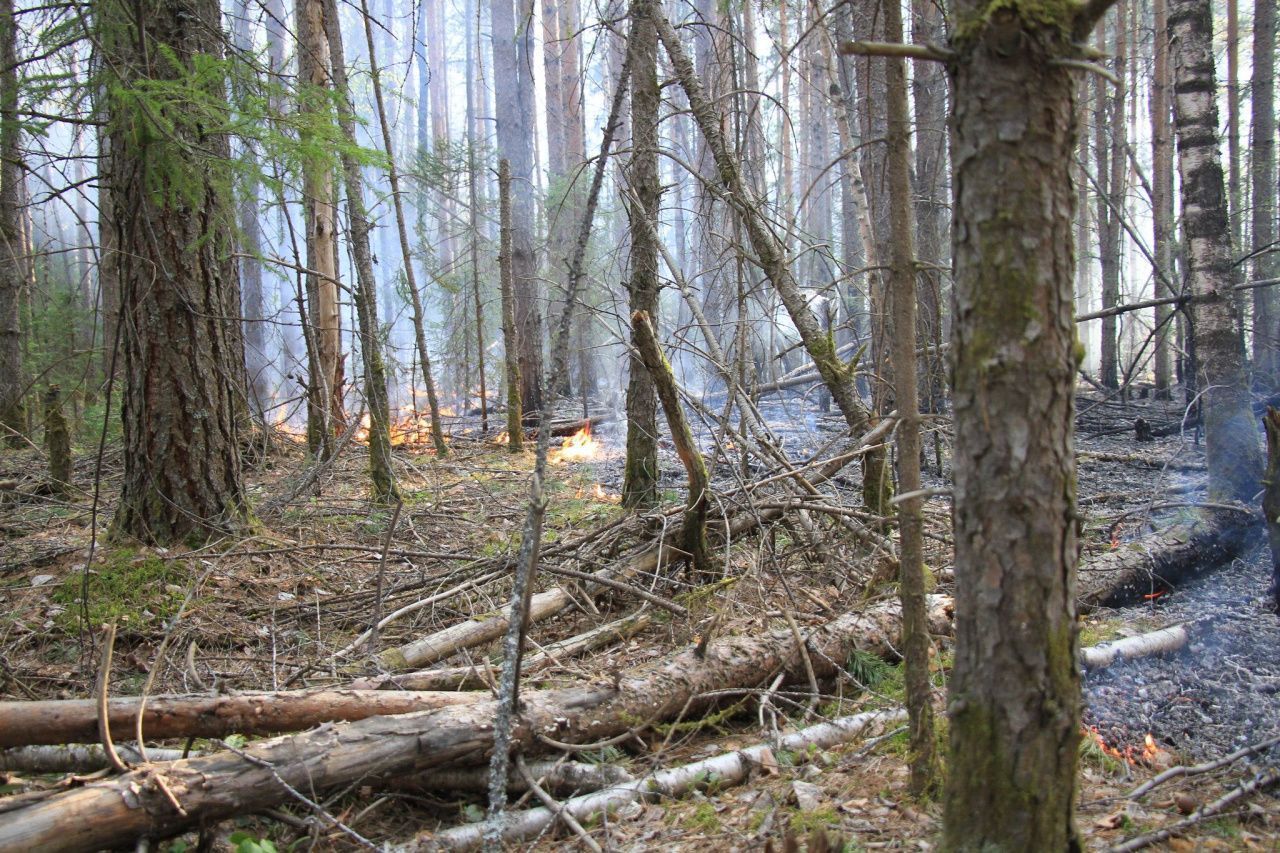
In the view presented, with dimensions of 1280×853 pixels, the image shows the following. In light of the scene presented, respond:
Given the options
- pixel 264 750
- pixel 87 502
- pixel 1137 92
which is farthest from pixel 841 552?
pixel 1137 92

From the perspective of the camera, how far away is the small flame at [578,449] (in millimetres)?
11156

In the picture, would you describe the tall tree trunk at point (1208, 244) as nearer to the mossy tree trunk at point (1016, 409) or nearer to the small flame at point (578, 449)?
the mossy tree trunk at point (1016, 409)

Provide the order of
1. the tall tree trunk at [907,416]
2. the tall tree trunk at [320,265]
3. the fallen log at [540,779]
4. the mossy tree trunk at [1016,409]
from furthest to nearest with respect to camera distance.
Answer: the tall tree trunk at [320,265] → the fallen log at [540,779] → the tall tree trunk at [907,416] → the mossy tree trunk at [1016,409]

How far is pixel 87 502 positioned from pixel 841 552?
6131mm

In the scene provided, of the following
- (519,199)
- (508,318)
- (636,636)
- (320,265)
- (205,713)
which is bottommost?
A: (636,636)

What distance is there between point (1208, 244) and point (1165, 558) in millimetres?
2699

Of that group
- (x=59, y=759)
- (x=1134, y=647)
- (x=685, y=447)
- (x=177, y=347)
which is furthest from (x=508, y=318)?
(x=1134, y=647)

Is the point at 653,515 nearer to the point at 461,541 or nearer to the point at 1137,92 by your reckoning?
the point at 461,541

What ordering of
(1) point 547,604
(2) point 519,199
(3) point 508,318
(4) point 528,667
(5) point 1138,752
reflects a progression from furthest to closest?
(2) point 519,199
(3) point 508,318
(1) point 547,604
(4) point 528,667
(5) point 1138,752

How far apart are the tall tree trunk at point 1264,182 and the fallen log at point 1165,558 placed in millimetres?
7797

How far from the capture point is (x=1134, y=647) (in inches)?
152

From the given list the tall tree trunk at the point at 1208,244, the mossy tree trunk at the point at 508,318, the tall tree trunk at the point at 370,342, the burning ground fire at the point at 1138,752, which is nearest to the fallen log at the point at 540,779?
the burning ground fire at the point at 1138,752

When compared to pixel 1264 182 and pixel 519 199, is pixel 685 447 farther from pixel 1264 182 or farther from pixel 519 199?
pixel 1264 182

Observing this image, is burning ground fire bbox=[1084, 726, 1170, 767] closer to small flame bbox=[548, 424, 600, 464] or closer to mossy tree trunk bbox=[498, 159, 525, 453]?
small flame bbox=[548, 424, 600, 464]
